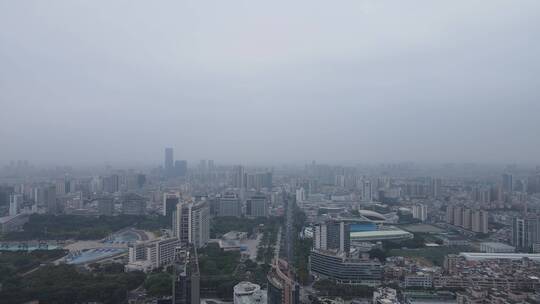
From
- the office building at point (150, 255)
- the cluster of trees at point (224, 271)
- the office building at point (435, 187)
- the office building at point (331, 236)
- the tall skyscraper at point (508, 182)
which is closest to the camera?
the cluster of trees at point (224, 271)

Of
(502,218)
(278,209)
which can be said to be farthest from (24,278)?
(502,218)

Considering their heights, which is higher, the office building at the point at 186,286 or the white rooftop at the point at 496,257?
the office building at the point at 186,286

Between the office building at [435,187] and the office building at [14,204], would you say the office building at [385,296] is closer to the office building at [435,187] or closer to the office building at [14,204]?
the office building at [435,187]

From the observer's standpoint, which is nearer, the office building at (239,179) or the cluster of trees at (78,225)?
the cluster of trees at (78,225)

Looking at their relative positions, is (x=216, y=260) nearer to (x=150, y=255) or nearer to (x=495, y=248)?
(x=150, y=255)

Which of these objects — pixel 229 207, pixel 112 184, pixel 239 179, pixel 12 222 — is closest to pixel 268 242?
pixel 229 207

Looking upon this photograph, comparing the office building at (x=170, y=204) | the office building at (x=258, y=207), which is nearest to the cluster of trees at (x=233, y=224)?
the office building at (x=258, y=207)
